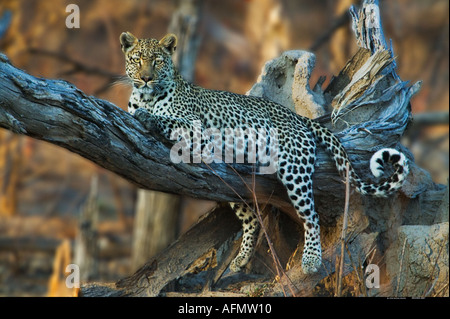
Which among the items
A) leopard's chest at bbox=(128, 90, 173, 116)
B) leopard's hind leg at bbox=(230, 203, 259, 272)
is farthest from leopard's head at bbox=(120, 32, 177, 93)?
leopard's hind leg at bbox=(230, 203, 259, 272)

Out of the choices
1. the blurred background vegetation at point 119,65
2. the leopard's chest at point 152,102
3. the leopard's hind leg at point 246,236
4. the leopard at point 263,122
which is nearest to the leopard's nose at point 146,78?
the leopard at point 263,122

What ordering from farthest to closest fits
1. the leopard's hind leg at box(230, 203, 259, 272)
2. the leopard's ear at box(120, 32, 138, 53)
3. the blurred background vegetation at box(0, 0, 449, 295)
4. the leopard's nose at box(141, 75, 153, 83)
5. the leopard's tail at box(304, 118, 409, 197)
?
the blurred background vegetation at box(0, 0, 449, 295) → the leopard's hind leg at box(230, 203, 259, 272) → the leopard's tail at box(304, 118, 409, 197) → the leopard's ear at box(120, 32, 138, 53) → the leopard's nose at box(141, 75, 153, 83)

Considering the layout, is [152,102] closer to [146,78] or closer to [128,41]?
[146,78]

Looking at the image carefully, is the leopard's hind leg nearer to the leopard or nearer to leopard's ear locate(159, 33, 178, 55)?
the leopard

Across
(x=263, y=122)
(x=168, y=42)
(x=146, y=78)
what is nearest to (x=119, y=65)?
(x=168, y=42)

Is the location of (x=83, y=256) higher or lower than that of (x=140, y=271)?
higher

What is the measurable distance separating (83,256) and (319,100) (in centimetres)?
791

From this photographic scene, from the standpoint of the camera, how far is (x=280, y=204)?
866 centimetres

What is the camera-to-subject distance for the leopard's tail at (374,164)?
8.34 metres

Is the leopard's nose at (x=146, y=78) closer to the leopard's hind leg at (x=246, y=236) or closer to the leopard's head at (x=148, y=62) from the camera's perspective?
the leopard's head at (x=148, y=62)

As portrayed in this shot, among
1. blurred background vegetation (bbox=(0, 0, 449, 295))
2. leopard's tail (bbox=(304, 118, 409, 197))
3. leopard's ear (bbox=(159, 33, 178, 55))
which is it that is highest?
blurred background vegetation (bbox=(0, 0, 449, 295))

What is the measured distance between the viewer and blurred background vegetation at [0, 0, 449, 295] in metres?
19.0

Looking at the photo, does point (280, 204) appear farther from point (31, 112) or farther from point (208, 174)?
point (31, 112)
